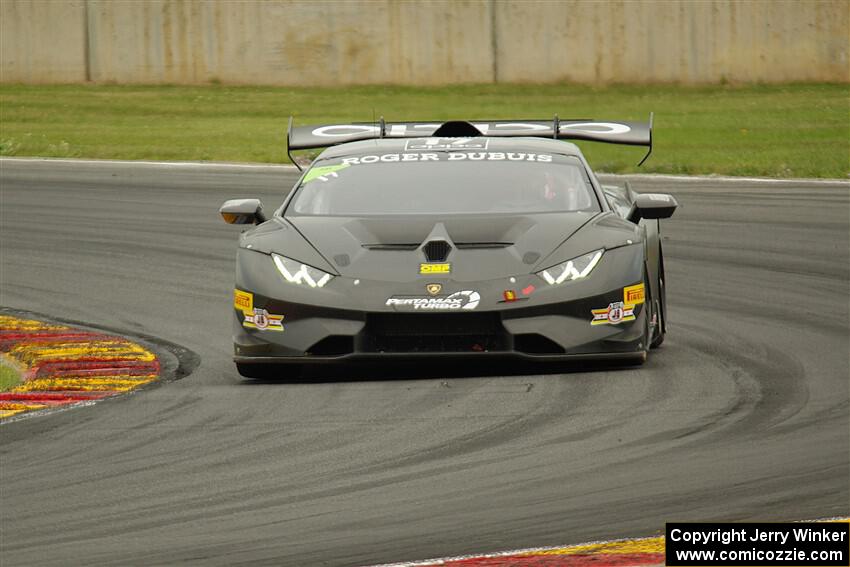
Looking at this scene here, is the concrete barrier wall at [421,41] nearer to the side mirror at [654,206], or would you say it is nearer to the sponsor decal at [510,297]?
the side mirror at [654,206]

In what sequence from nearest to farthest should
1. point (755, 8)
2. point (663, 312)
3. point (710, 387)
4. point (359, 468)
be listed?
1. point (359, 468)
2. point (710, 387)
3. point (663, 312)
4. point (755, 8)

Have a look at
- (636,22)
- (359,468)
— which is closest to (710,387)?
(359,468)

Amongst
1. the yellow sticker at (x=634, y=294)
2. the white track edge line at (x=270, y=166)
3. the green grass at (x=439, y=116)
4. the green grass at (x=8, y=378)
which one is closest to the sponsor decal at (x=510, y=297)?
the yellow sticker at (x=634, y=294)

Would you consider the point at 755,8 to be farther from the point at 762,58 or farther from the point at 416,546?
the point at 416,546

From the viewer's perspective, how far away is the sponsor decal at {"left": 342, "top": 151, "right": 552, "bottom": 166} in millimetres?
9508

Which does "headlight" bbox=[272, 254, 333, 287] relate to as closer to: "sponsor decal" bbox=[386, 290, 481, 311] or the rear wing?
"sponsor decal" bbox=[386, 290, 481, 311]

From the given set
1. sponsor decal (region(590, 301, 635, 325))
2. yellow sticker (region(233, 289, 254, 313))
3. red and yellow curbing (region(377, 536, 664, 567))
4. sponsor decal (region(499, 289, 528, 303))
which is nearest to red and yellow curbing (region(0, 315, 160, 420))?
yellow sticker (region(233, 289, 254, 313))

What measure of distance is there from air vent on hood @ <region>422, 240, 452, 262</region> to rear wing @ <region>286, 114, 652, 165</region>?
1.88 m

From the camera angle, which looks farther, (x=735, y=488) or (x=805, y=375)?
(x=805, y=375)

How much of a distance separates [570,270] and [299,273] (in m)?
1.36

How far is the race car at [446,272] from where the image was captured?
8141mm

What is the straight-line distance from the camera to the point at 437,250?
830 cm

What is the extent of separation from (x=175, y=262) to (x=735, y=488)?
8039 mm

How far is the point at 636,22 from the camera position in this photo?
29.3 metres
